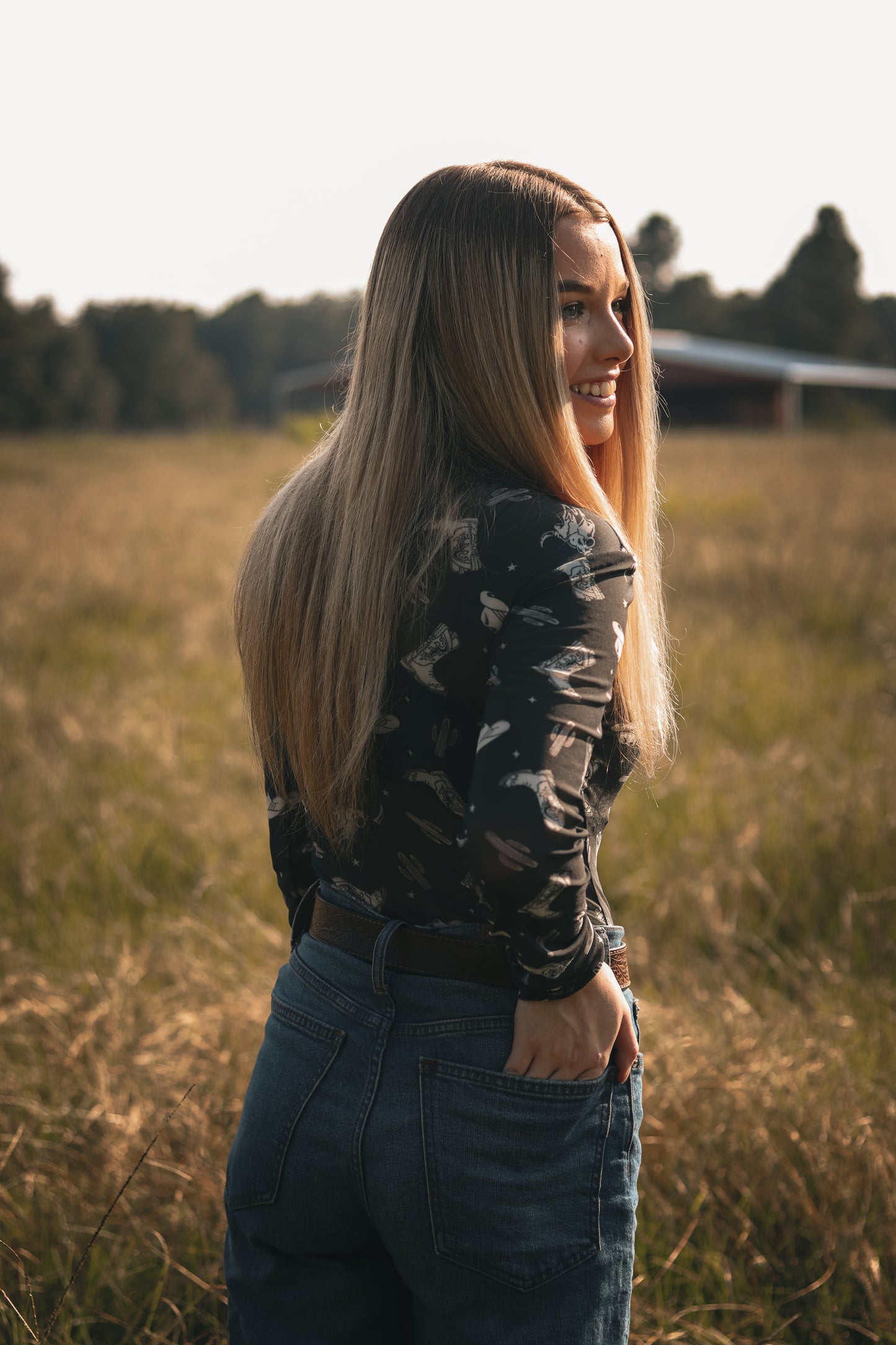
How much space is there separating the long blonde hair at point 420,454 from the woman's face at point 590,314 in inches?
1.0

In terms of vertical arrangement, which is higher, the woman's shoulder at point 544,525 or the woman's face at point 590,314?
the woman's face at point 590,314

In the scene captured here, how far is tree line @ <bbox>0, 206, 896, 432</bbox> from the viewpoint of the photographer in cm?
1958

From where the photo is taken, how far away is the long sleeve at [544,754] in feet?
3.13

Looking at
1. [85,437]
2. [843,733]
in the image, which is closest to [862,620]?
[843,733]

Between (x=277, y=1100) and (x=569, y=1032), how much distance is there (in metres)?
0.36

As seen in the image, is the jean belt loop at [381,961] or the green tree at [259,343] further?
the green tree at [259,343]

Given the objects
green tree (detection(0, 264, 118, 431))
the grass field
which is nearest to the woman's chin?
the grass field

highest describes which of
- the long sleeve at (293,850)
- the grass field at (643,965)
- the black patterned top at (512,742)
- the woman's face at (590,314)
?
the woman's face at (590,314)

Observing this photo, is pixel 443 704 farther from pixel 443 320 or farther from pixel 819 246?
pixel 819 246

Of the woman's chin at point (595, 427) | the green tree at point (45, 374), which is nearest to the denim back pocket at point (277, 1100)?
the woman's chin at point (595, 427)

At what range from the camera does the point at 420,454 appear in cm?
116

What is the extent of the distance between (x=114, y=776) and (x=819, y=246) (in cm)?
1678

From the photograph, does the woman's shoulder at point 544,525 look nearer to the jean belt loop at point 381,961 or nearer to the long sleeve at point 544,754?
the long sleeve at point 544,754

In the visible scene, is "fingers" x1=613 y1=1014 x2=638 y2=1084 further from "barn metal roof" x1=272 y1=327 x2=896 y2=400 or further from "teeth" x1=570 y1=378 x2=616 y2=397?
"barn metal roof" x1=272 y1=327 x2=896 y2=400
